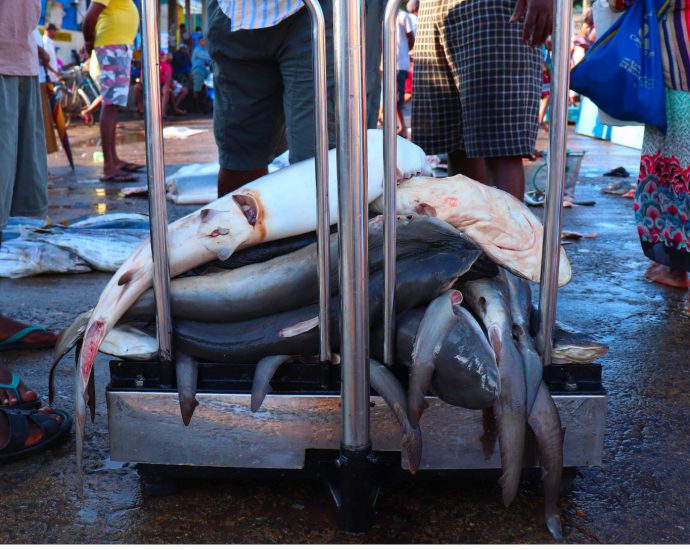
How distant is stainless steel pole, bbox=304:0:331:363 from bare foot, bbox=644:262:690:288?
2.43 metres

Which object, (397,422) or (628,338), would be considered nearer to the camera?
(397,422)

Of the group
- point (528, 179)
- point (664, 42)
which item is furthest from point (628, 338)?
point (528, 179)

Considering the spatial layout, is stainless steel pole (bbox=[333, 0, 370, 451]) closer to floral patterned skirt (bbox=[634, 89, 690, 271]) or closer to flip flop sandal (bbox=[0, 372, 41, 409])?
flip flop sandal (bbox=[0, 372, 41, 409])

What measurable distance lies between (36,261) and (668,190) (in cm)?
295

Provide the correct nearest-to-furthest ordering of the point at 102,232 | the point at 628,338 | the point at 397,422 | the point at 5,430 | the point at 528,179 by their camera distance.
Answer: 1. the point at 397,422
2. the point at 5,430
3. the point at 628,338
4. the point at 102,232
5. the point at 528,179

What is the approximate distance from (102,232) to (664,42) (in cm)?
292

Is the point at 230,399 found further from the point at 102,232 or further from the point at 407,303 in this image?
the point at 102,232

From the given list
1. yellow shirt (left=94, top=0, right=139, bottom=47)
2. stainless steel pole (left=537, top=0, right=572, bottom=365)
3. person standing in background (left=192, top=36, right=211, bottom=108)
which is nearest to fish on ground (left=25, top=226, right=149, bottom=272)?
stainless steel pole (left=537, top=0, right=572, bottom=365)

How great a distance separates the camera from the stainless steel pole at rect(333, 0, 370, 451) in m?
1.36

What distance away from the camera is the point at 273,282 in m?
1.74

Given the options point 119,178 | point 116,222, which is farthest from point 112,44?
point 116,222

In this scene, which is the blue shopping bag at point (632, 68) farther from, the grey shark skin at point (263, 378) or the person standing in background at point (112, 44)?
the person standing in background at point (112, 44)

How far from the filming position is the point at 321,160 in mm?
1536

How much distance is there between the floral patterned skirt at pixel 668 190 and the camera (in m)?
3.25
